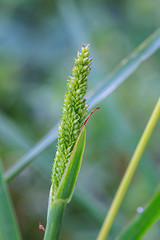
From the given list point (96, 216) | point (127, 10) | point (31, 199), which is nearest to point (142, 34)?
point (127, 10)

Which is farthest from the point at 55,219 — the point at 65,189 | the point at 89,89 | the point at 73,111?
the point at 89,89

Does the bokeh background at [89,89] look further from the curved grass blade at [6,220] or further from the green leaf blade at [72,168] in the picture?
the green leaf blade at [72,168]

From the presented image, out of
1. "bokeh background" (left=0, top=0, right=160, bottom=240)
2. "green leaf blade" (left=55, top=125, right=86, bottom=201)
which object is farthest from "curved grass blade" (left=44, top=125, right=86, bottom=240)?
"bokeh background" (left=0, top=0, right=160, bottom=240)

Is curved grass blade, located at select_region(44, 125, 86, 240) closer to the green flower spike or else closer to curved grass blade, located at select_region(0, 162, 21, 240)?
the green flower spike

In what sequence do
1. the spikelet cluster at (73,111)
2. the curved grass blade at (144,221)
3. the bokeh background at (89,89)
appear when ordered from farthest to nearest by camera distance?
1. the bokeh background at (89,89)
2. the curved grass blade at (144,221)
3. the spikelet cluster at (73,111)

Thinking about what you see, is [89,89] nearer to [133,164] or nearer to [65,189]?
[133,164]

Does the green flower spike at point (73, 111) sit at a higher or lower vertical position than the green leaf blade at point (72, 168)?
higher

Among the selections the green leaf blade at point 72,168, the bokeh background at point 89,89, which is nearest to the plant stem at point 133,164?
the green leaf blade at point 72,168
